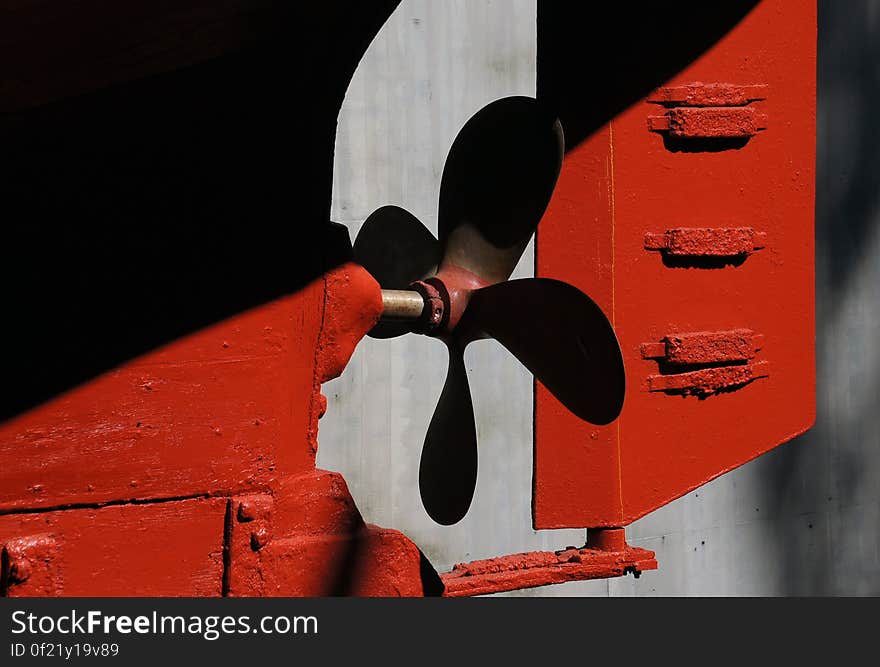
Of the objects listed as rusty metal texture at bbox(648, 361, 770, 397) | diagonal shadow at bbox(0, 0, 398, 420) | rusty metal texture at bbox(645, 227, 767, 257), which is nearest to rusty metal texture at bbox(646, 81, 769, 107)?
rusty metal texture at bbox(645, 227, 767, 257)

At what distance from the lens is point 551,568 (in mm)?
3457

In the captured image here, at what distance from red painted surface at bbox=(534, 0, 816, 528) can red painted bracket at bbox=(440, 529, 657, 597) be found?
0.11 meters

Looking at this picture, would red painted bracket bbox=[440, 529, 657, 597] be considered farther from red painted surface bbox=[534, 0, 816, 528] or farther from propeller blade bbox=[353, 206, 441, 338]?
propeller blade bbox=[353, 206, 441, 338]

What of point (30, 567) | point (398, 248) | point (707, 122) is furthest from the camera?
point (398, 248)

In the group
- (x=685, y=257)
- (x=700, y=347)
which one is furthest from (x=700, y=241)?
(x=700, y=347)

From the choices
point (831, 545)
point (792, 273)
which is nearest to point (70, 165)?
point (792, 273)

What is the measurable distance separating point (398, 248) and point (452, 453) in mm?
753

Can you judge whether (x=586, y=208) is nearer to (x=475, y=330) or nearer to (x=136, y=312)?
(x=475, y=330)

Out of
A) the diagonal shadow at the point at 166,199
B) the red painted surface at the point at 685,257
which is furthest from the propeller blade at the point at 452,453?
the diagonal shadow at the point at 166,199

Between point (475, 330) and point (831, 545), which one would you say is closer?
point (475, 330)

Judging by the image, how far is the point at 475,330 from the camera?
3.21m

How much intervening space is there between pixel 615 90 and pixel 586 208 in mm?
378

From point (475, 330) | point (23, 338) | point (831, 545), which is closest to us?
point (23, 338)

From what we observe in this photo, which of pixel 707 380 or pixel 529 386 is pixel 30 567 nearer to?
pixel 707 380
